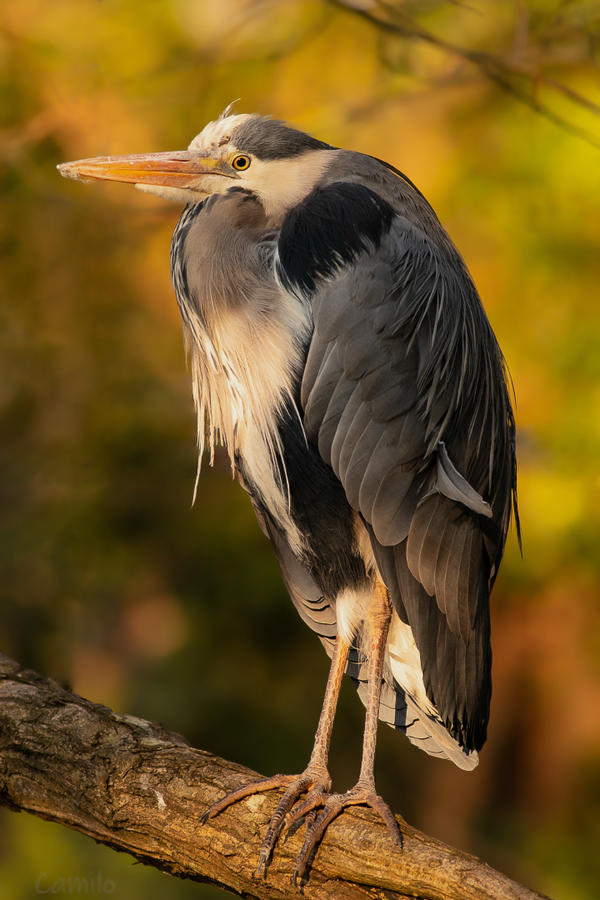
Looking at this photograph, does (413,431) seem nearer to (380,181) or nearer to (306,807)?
(380,181)

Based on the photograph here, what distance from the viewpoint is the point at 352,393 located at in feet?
8.11

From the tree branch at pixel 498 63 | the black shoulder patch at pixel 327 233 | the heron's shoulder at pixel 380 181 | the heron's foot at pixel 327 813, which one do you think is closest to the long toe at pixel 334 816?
the heron's foot at pixel 327 813

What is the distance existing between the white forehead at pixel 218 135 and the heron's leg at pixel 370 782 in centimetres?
126

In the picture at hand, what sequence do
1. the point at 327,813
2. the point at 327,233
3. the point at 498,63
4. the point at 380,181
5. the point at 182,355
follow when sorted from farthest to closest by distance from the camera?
the point at 182,355, the point at 498,63, the point at 380,181, the point at 327,233, the point at 327,813

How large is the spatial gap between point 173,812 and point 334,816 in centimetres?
38

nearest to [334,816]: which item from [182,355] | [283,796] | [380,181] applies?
[283,796]

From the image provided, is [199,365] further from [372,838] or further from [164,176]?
[372,838]

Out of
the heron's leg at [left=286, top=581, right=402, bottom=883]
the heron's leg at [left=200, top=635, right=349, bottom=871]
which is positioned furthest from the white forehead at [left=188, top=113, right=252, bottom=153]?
the heron's leg at [left=200, top=635, right=349, bottom=871]

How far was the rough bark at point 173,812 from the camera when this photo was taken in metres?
2.14

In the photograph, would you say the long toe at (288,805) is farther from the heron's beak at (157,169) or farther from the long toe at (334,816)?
the heron's beak at (157,169)

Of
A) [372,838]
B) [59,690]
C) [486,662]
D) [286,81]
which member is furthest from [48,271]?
[372,838]

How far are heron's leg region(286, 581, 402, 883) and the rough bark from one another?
0.09 ft

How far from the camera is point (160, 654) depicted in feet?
17.9

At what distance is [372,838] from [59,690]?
3.16ft
